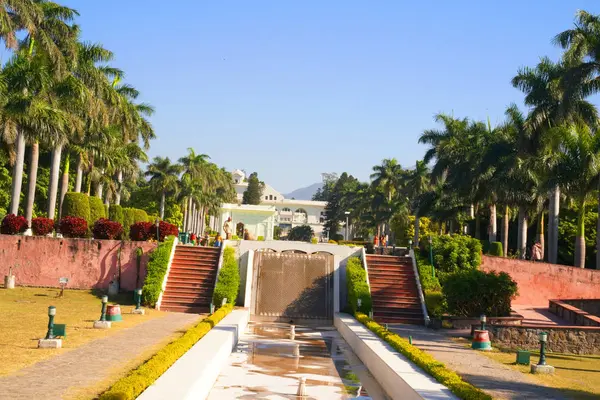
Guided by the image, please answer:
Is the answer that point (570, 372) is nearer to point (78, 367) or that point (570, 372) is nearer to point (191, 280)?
point (78, 367)

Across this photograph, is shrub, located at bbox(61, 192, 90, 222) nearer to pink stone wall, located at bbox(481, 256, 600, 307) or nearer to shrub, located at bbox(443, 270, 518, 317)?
pink stone wall, located at bbox(481, 256, 600, 307)

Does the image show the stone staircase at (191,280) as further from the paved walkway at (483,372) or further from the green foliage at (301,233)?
the green foliage at (301,233)

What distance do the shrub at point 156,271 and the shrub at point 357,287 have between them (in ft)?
24.0

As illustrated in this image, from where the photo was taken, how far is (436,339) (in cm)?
2369

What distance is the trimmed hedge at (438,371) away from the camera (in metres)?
12.5

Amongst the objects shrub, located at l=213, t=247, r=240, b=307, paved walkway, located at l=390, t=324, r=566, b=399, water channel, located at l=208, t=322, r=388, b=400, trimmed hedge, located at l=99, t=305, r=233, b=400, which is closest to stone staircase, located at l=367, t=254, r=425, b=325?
water channel, located at l=208, t=322, r=388, b=400

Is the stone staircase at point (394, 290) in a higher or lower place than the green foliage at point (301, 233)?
lower

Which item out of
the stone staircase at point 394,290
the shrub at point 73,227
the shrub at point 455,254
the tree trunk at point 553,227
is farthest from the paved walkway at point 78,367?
the tree trunk at point 553,227

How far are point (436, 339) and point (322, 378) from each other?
713 cm

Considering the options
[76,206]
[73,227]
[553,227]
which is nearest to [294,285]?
[73,227]

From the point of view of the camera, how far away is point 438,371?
47.9 ft

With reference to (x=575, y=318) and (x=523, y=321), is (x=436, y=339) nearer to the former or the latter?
(x=523, y=321)

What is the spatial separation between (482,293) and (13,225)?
759 inches

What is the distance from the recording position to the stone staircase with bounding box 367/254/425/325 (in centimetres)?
2941
